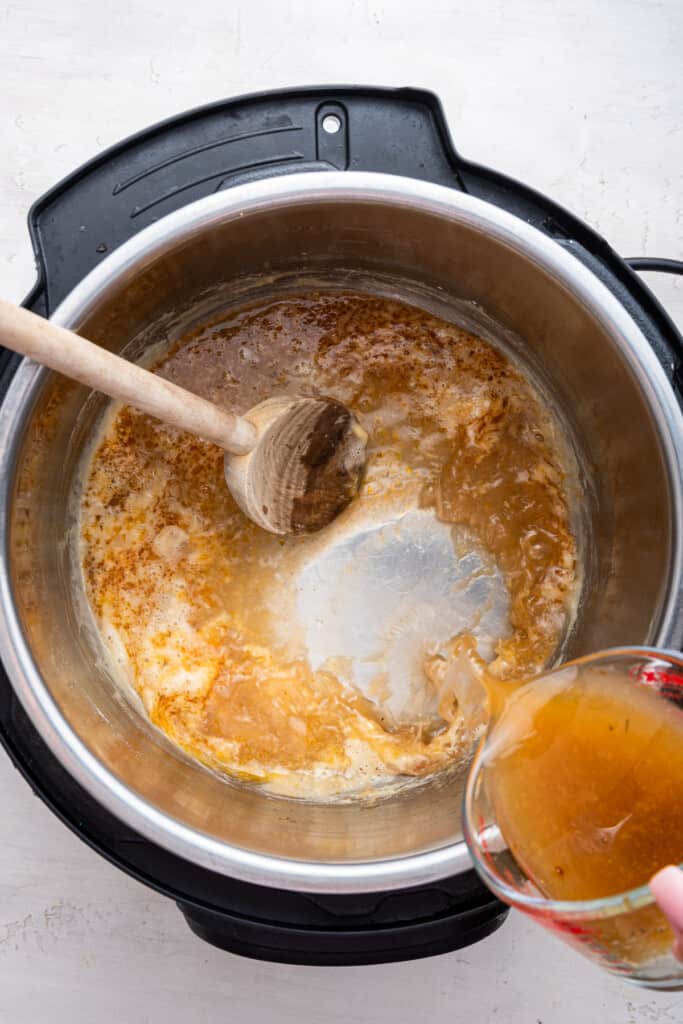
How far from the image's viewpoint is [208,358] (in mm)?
1026

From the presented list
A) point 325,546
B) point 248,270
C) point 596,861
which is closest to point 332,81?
point 248,270

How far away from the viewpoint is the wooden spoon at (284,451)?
80cm

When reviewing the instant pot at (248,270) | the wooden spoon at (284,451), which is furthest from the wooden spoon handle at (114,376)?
the instant pot at (248,270)

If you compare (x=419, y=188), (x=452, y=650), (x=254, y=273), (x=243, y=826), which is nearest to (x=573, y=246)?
(x=419, y=188)

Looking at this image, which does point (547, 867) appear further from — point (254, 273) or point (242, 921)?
point (254, 273)

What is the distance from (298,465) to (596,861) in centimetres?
53

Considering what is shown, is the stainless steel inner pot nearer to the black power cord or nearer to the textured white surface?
the black power cord

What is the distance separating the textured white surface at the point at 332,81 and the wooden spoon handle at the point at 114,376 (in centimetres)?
40

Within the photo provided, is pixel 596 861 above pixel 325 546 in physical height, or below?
below

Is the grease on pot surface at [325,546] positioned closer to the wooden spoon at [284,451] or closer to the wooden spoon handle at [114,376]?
the wooden spoon at [284,451]

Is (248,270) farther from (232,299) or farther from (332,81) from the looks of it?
(332,81)

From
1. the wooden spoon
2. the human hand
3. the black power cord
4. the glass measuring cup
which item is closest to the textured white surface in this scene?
the black power cord

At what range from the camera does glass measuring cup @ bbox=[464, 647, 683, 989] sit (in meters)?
0.52

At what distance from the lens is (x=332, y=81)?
3.42 feet
